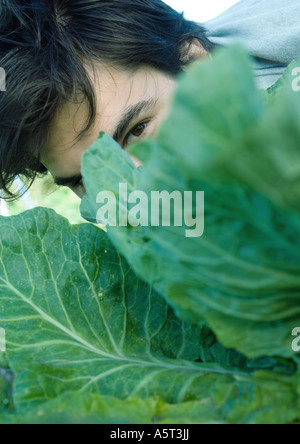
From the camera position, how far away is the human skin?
1098 millimetres

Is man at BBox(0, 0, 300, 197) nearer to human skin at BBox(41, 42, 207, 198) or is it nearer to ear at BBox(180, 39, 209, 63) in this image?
human skin at BBox(41, 42, 207, 198)

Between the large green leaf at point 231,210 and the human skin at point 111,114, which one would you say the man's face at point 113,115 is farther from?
the large green leaf at point 231,210

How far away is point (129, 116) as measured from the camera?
1.10 m

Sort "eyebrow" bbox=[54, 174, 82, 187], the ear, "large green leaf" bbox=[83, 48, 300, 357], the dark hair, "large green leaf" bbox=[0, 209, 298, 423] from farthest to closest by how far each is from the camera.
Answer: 1. the ear
2. "eyebrow" bbox=[54, 174, 82, 187]
3. the dark hair
4. "large green leaf" bbox=[0, 209, 298, 423]
5. "large green leaf" bbox=[83, 48, 300, 357]

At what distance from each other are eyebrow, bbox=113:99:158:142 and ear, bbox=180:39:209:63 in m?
0.34

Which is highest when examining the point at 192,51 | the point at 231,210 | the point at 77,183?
the point at 192,51

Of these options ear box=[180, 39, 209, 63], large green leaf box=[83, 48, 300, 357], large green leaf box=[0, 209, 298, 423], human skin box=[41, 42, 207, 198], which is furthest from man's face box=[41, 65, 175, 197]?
large green leaf box=[83, 48, 300, 357]

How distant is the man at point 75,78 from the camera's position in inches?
42.7

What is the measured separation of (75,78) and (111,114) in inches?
4.4

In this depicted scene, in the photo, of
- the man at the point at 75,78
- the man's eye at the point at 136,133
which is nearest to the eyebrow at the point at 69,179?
the man at the point at 75,78

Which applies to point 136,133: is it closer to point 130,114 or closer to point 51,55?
point 130,114

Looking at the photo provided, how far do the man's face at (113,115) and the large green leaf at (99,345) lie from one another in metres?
0.47

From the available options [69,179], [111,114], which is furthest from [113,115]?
[69,179]
